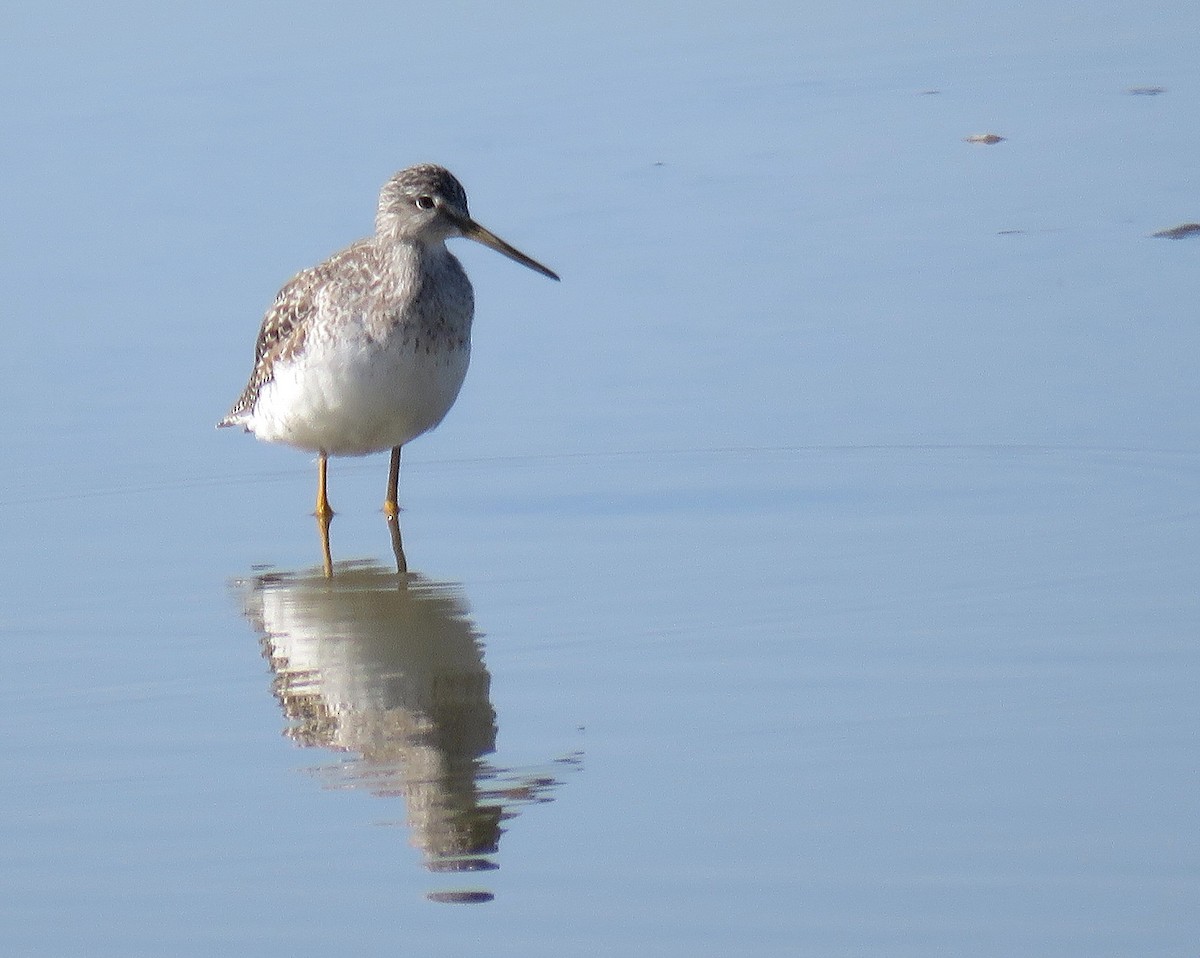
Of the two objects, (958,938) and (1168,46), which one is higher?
(1168,46)

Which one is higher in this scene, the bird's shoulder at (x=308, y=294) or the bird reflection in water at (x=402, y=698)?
the bird's shoulder at (x=308, y=294)

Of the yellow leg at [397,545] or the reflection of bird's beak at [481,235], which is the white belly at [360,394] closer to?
the yellow leg at [397,545]

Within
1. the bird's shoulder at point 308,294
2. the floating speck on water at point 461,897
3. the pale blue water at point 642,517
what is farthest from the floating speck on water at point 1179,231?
the floating speck on water at point 461,897

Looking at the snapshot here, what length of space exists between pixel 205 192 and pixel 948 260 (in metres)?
3.87

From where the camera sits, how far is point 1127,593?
20.6 ft

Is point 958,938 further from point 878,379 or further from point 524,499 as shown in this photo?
point 878,379

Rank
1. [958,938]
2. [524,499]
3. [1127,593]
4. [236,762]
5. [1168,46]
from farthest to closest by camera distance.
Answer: [1168,46]
[524,499]
[1127,593]
[236,762]
[958,938]

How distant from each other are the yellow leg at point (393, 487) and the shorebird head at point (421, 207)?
796mm

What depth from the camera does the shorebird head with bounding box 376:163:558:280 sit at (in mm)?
8391

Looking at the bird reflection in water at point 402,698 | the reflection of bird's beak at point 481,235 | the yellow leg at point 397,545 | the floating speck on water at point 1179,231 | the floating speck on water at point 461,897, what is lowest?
the yellow leg at point 397,545

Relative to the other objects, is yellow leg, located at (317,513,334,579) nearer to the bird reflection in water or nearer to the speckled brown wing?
the bird reflection in water

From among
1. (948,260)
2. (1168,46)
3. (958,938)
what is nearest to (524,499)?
(948,260)

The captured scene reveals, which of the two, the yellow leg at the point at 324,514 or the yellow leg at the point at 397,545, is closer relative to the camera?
the yellow leg at the point at 397,545

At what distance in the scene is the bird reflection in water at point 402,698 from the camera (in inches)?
196
